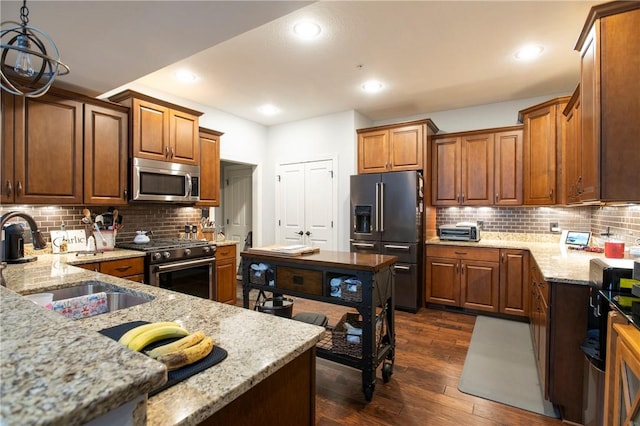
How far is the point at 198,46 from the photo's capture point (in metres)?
2.22

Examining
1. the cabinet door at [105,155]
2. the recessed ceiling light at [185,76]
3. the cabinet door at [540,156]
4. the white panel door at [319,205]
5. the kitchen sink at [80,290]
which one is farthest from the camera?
the white panel door at [319,205]

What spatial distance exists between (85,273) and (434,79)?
11.7 feet

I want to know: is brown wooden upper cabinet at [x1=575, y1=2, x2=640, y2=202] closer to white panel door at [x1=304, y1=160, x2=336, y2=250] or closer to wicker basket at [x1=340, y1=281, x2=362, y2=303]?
wicker basket at [x1=340, y1=281, x2=362, y2=303]

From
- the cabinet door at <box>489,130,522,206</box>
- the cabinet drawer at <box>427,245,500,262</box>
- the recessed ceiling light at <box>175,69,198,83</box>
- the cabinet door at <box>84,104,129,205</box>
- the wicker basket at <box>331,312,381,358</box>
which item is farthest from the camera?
the cabinet door at <box>489,130,522,206</box>

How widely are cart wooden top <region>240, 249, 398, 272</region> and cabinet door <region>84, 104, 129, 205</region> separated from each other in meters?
1.55


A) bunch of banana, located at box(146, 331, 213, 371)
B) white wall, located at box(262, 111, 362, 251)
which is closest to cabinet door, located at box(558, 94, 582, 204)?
white wall, located at box(262, 111, 362, 251)

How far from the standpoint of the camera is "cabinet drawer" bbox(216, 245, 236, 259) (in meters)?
3.68

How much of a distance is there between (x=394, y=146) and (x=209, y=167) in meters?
2.43

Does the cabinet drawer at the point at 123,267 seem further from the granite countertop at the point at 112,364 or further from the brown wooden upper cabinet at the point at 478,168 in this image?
the brown wooden upper cabinet at the point at 478,168

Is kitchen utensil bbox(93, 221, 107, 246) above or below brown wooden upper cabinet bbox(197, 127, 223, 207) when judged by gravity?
below

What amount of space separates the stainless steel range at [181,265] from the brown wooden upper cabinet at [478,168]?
9.96ft

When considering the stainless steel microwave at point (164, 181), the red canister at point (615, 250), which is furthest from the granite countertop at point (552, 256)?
the stainless steel microwave at point (164, 181)

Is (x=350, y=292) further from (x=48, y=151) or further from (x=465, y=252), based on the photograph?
(x=48, y=151)

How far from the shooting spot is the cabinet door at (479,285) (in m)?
3.62
